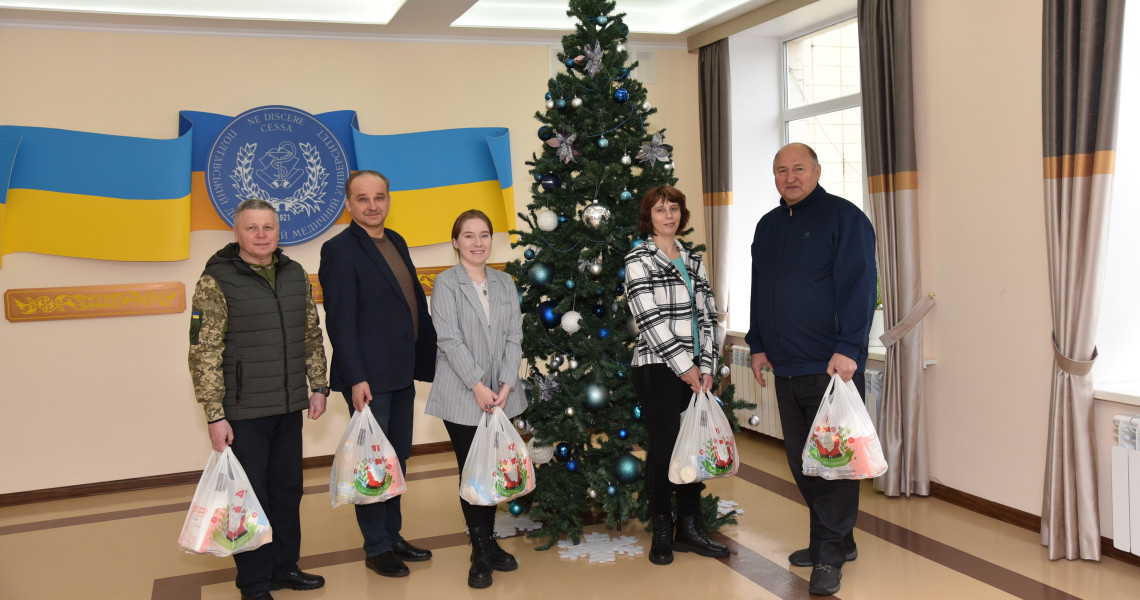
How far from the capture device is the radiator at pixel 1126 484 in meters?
3.14

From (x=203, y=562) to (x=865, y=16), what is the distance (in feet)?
13.8

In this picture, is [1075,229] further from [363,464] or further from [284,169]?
[284,169]

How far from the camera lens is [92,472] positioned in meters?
5.00

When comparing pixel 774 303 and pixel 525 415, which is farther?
pixel 525 415

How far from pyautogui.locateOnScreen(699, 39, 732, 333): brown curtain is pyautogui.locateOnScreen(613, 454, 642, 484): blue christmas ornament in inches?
87.8

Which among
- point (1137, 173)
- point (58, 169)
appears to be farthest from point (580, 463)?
point (58, 169)

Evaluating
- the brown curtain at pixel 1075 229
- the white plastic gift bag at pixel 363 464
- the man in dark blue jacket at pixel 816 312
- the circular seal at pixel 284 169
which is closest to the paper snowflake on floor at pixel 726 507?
the man in dark blue jacket at pixel 816 312

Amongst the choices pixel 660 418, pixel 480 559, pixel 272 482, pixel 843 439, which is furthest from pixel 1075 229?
pixel 272 482

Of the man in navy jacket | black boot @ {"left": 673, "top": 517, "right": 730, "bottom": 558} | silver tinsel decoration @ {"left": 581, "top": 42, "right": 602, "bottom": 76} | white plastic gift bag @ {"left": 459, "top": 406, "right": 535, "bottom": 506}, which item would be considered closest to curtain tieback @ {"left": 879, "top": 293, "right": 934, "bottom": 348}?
black boot @ {"left": 673, "top": 517, "right": 730, "bottom": 558}

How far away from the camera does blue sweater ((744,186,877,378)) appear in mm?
3000

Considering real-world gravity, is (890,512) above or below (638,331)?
below

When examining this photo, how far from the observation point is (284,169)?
5.23 metres

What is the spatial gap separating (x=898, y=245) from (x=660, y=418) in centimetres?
174

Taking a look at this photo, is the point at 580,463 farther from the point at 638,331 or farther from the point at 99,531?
the point at 99,531
